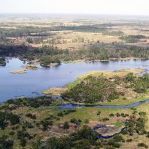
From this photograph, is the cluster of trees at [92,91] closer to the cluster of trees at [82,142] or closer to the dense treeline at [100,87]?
the dense treeline at [100,87]

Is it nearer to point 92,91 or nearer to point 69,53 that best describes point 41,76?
point 92,91

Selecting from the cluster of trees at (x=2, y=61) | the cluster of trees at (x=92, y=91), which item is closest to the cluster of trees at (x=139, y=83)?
the cluster of trees at (x=92, y=91)

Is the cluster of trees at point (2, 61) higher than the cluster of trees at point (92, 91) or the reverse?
the reverse

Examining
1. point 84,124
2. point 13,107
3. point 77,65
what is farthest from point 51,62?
point 84,124

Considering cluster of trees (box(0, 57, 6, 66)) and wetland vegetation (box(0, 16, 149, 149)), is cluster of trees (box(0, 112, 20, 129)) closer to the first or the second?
wetland vegetation (box(0, 16, 149, 149))

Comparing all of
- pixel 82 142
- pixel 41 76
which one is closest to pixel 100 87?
pixel 41 76

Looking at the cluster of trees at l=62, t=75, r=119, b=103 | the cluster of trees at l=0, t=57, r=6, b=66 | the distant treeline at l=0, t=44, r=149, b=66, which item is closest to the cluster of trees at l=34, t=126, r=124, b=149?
the cluster of trees at l=62, t=75, r=119, b=103

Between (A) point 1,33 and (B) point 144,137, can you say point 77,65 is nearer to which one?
(B) point 144,137

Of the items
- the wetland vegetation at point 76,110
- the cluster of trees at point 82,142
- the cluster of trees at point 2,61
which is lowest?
the cluster of trees at point 2,61
